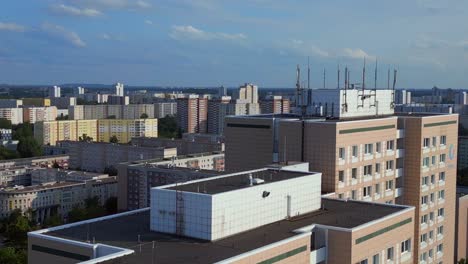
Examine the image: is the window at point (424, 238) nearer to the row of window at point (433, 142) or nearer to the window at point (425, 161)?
the window at point (425, 161)

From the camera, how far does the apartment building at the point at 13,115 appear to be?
14100cm

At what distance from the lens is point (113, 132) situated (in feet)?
382

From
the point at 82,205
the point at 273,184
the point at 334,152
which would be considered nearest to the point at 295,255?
the point at 273,184

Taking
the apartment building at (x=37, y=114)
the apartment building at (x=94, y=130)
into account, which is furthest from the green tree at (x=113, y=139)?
the apartment building at (x=37, y=114)

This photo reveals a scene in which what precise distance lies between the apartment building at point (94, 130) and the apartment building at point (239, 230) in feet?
319

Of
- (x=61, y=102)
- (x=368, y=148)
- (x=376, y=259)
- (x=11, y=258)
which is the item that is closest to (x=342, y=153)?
(x=368, y=148)

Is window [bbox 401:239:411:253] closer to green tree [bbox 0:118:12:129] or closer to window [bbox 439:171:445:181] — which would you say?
window [bbox 439:171:445:181]

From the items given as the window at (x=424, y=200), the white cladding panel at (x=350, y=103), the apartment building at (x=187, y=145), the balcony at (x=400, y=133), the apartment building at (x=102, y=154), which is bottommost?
the apartment building at (x=102, y=154)

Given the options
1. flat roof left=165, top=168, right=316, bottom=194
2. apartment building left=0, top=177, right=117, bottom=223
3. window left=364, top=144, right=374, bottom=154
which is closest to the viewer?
flat roof left=165, top=168, right=316, bottom=194

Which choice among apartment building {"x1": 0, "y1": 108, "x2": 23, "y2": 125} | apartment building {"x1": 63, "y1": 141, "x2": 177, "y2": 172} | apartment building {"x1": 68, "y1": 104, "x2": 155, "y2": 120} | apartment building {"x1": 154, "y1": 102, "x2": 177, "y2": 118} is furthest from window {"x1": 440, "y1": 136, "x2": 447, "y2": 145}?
apartment building {"x1": 154, "y1": 102, "x2": 177, "y2": 118}

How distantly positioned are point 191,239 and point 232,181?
9.31 feet

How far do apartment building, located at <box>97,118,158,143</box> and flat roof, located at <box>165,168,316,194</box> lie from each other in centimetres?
9587

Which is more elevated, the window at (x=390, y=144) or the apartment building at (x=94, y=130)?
the window at (x=390, y=144)

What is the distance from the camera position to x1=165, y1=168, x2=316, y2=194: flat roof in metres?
15.2
